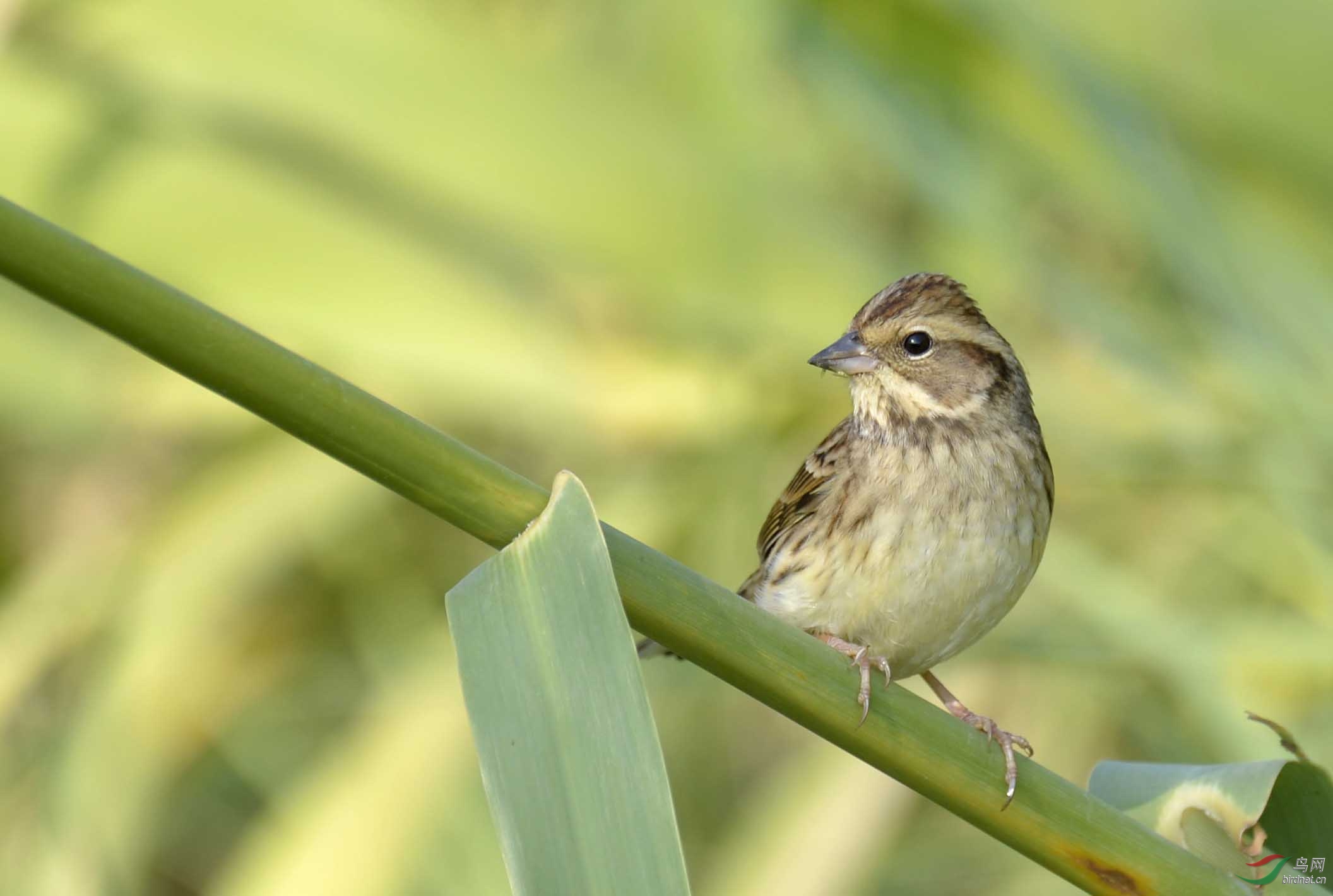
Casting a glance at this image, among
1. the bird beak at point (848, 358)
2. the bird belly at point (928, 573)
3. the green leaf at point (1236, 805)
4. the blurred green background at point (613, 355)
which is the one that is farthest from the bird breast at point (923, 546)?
the green leaf at point (1236, 805)

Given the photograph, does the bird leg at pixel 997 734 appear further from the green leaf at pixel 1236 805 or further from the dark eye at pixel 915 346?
the dark eye at pixel 915 346

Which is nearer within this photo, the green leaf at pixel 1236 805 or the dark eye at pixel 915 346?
the green leaf at pixel 1236 805

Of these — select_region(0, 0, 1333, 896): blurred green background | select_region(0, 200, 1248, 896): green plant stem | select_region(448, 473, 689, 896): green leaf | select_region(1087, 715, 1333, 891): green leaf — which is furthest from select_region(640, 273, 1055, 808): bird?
select_region(448, 473, 689, 896): green leaf

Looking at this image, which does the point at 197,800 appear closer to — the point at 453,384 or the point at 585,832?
the point at 453,384

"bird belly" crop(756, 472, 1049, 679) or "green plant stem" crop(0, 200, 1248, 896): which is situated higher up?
"bird belly" crop(756, 472, 1049, 679)

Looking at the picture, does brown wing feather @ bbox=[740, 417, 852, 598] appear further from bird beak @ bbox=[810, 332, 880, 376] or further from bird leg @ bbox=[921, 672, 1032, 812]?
bird leg @ bbox=[921, 672, 1032, 812]

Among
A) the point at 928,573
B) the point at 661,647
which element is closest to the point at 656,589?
the point at 928,573

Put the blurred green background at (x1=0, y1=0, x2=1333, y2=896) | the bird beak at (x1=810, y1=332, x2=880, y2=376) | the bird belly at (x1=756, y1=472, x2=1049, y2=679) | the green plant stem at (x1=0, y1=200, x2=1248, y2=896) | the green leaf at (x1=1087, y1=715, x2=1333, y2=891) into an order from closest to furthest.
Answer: the green plant stem at (x1=0, y1=200, x2=1248, y2=896) → the green leaf at (x1=1087, y1=715, x2=1333, y2=891) → the bird belly at (x1=756, y1=472, x2=1049, y2=679) → the bird beak at (x1=810, y1=332, x2=880, y2=376) → the blurred green background at (x1=0, y1=0, x2=1333, y2=896)
